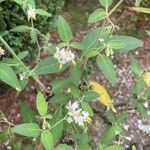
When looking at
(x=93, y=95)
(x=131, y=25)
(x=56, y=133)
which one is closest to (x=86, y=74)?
(x=93, y=95)

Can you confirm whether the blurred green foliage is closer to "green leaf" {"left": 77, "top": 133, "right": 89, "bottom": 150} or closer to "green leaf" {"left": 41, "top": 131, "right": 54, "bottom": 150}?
"green leaf" {"left": 77, "top": 133, "right": 89, "bottom": 150}

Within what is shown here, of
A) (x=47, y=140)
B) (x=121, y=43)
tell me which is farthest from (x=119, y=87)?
(x=47, y=140)

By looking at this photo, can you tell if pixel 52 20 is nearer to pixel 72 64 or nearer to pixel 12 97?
pixel 12 97

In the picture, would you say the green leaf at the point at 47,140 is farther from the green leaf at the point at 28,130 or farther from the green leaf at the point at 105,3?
the green leaf at the point at 105,3

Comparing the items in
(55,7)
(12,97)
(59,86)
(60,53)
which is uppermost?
(55,7)

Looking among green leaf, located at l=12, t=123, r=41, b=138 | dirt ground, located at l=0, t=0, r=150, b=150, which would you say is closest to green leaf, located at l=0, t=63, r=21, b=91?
green leaf, located at l=12, t=123, r=41, b=138

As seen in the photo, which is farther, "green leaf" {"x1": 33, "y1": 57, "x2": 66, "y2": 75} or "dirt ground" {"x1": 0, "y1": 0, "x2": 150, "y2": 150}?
"dirt ground" {"x1": 0, "y1": 0, "x2": 150, "y2": 150}
